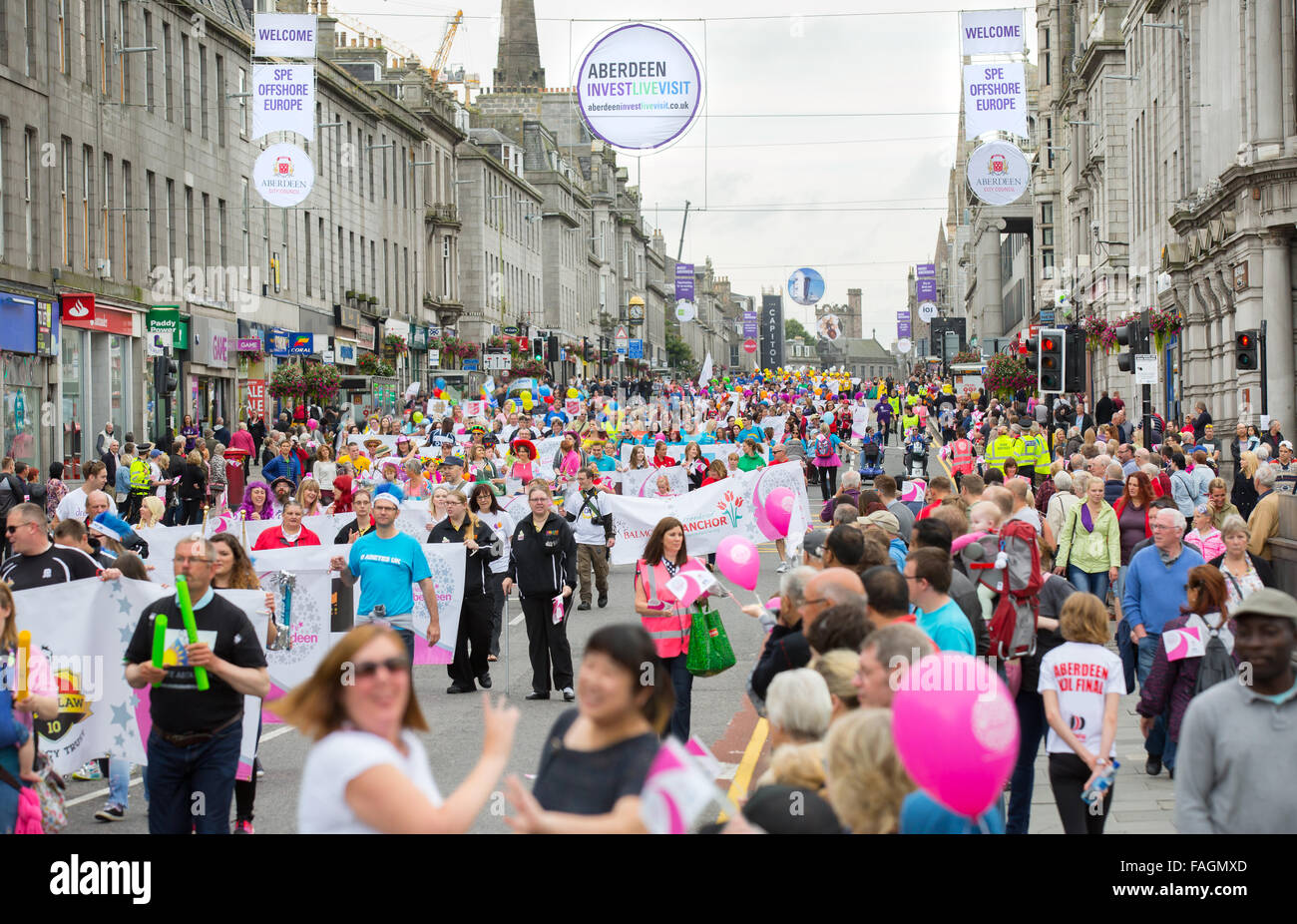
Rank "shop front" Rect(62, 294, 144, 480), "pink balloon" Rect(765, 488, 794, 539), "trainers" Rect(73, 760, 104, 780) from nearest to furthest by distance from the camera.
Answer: "trainers" Rect(73, 760, 104, 780), "pink balloon" Rect(765, 488, 794, 539), "shop front" Rect(62, 294, 144, 480)

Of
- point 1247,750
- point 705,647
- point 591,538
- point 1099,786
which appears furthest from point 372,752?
point 591,538

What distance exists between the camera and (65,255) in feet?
115

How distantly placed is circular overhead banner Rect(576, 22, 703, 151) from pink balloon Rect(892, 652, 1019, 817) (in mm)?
14378

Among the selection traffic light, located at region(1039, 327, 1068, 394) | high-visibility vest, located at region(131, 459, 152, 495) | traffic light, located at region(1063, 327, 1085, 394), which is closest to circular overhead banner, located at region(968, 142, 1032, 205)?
traffic light, located at region(1063, 327, 1085, 394)

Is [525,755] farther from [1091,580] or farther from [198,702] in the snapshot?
[1091,580]

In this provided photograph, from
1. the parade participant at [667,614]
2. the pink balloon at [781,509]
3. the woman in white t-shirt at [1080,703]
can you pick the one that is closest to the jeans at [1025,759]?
the woman in white t-shirt at [1080,703]

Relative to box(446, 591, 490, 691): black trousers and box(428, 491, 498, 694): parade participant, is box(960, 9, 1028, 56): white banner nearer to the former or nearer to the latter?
box(428, 491, 498, 694): parade participant

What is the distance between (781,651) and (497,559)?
251 inches

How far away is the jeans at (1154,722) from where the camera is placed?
962cm

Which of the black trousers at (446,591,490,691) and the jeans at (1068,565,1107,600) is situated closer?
the black trousers at (446,591,490,691)

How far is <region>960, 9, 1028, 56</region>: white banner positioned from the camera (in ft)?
82.4

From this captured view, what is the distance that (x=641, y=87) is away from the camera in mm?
17969

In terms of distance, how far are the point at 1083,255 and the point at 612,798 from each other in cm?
6147
